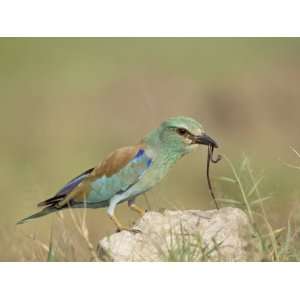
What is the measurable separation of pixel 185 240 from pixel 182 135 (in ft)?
2.01

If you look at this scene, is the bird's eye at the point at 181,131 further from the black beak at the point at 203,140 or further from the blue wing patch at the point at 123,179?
the blue wing patch at the point at 123,179

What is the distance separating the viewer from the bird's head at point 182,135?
4684 millimetres

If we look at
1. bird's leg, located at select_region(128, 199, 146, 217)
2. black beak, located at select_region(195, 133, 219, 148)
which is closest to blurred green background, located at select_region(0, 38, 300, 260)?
bird's leg, located at select_region(128, 199, 146, 217)

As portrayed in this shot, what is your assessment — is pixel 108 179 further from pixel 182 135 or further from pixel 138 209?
pixel 182 135

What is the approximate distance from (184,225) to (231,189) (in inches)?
16.7

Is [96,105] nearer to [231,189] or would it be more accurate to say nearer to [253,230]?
[231,189]

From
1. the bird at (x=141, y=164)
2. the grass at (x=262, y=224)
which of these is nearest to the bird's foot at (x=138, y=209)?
the bird at (x=141, y=164)

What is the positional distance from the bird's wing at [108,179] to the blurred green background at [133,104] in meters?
0.43

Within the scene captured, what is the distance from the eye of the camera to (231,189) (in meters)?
4.81

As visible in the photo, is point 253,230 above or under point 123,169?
under

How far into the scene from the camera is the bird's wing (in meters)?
4.72

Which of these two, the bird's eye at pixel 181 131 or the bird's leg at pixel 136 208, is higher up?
the bird's eye at pixel 181 131

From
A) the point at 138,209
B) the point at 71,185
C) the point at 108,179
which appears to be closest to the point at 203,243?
the point at 138,209
